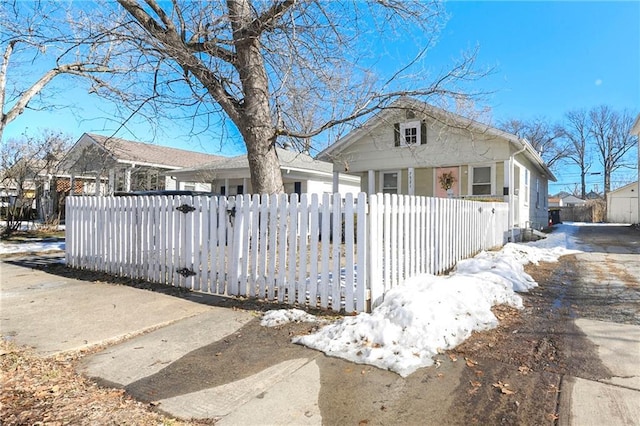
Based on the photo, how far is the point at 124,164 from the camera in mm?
18719

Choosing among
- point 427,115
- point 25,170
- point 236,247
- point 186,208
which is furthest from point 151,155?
point 236,247

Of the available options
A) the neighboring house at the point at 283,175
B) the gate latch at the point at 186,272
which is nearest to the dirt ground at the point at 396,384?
the gate latch at the point at 186,272

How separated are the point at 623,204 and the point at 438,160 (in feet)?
99.5

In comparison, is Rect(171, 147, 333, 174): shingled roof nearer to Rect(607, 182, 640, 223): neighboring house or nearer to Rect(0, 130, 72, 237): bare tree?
Rect(0, 130, 72, 237): bare tree

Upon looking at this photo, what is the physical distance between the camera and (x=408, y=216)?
16.8 ft

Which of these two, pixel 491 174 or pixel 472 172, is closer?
pixel 491 174

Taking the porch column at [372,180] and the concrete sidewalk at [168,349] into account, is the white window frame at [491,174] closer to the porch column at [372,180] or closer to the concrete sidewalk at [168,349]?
the porch column at [372,180]

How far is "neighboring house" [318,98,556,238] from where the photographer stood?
12.8 meters

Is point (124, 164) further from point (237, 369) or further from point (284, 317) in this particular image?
point (237, 369)

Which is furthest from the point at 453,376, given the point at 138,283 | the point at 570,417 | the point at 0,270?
the point at 0,270

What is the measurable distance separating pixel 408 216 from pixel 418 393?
9.37ft

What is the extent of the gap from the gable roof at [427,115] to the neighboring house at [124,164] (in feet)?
31.3

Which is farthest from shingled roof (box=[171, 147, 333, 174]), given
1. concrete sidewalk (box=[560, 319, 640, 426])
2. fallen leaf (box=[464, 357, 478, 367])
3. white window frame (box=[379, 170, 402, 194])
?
concrete sidewalk (box=[560, 319, 640, 426])

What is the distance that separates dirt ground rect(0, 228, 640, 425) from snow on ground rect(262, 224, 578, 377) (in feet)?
0.38
